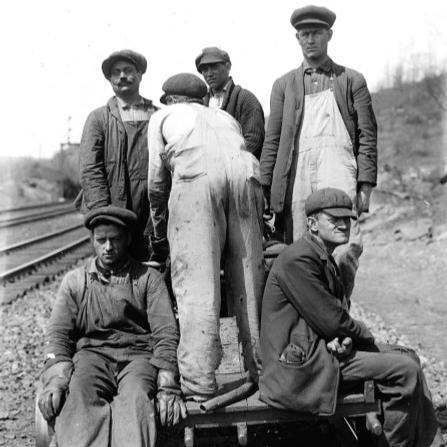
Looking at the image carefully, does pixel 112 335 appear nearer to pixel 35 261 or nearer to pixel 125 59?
pixel 125 59

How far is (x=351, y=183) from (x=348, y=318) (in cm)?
136

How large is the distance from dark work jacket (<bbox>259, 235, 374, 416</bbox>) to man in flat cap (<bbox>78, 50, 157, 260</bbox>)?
5.32 ft

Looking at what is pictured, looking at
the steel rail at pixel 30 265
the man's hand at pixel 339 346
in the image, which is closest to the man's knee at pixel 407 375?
the man's hand at pixel 339 346

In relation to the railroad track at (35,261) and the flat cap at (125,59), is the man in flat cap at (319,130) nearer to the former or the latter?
the flat cap at (125,59)

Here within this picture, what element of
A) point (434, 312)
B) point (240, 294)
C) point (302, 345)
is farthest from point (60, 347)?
point (434, 312)

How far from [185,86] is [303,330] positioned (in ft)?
5.30

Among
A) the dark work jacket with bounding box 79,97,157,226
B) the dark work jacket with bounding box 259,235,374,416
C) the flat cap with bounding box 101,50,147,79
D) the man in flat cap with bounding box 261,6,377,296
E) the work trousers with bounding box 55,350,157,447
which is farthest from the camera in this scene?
the dark work jacket with bounding box 79,97,157,226

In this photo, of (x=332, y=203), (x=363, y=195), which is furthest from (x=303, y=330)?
(x=363, y=195)

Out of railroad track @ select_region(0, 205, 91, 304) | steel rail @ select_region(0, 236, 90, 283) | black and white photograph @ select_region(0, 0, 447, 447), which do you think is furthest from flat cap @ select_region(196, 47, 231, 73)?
steel rail @ select_region(0, 236, 90, 283)

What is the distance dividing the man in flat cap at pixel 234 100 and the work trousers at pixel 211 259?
57.8 inches

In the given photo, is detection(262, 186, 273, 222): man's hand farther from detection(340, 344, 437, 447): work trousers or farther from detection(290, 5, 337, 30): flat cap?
detection(340, 344, 437, 447): work trousers

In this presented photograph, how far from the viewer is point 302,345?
3.81 metres

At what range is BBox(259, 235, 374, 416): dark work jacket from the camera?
3.75 meters

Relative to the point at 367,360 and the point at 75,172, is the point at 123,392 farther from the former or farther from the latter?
the point at 75,172
